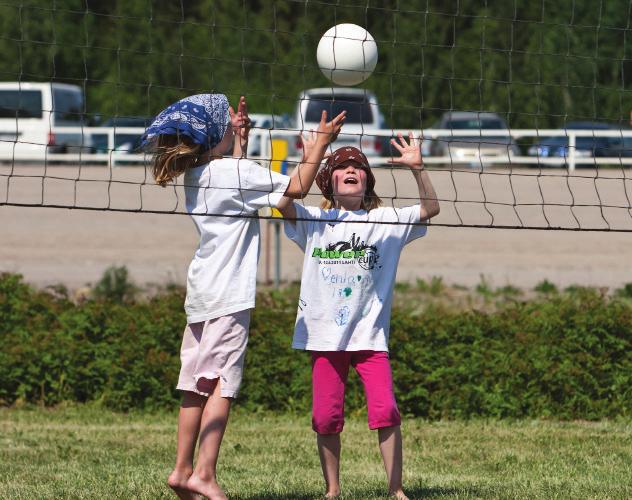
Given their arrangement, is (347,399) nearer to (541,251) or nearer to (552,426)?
(552,426)

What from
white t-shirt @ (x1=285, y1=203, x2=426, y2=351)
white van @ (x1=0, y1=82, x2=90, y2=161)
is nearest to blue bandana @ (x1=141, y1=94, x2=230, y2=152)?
white t-shirt @ (x1=285, y1=203, x2=426, y2=351)

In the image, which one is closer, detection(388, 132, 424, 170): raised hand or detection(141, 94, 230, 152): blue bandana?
detection(141, 94, 230, 152): blue bandana

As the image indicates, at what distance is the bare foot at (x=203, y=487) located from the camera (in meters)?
5.34

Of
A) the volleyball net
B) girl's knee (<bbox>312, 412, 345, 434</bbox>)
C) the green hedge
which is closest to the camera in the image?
girl's knee (<bbox>312, 412, 345, 434</bbox>)

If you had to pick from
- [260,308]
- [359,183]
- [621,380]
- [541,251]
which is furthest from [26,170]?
[359,183]

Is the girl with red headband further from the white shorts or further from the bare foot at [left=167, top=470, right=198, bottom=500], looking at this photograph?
the bare foot at [left=167, top=470, right=198, bottom=500]

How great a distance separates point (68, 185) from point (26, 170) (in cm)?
335

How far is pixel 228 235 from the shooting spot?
548 cm

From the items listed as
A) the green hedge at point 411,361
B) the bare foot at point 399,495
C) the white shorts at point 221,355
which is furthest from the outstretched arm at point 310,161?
the green hedge at point 411,361

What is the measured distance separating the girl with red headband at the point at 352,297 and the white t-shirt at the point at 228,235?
0.28m

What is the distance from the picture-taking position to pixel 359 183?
5941 millimetres

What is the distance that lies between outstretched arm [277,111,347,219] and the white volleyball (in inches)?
44.2

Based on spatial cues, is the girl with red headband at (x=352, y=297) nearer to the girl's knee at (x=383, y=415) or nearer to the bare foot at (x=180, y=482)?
the girl's knee at (x=383, y=415)

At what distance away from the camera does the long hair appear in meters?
5.53
